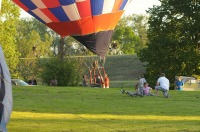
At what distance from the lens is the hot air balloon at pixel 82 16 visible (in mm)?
19266

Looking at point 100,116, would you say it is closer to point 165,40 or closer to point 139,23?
point 165,40

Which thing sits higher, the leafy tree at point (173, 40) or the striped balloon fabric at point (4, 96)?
the leafy tree at point (173, 40)

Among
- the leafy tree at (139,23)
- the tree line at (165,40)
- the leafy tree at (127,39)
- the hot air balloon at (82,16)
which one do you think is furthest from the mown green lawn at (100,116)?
the leafy tree at (139,23)

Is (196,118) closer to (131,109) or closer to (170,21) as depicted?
(131,109)

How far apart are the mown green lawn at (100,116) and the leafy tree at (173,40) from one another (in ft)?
102

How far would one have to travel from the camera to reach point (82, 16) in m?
19.8

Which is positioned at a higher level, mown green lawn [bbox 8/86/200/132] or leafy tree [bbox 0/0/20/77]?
leafy tree [bbox 0/0/20/77]

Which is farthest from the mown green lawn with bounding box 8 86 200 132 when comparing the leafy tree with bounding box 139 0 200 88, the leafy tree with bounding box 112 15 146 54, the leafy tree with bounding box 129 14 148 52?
the leafy tree with bounding box 129 14 148 52

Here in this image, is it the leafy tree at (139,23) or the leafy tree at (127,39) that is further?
the leafy tree at (139,23)

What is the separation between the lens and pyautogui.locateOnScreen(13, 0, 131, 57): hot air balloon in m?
19.3

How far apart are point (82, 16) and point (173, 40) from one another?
32.1 meters

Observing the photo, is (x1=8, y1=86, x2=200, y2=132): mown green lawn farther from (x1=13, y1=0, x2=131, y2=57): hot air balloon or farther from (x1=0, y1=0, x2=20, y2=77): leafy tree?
(x1=0, y1=0, x2=20, y2=77): leafy tree

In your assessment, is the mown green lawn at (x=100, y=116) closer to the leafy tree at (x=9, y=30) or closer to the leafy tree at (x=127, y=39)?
the leafy tree at (x=9, y=30)

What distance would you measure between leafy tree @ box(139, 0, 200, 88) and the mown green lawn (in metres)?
31.0
